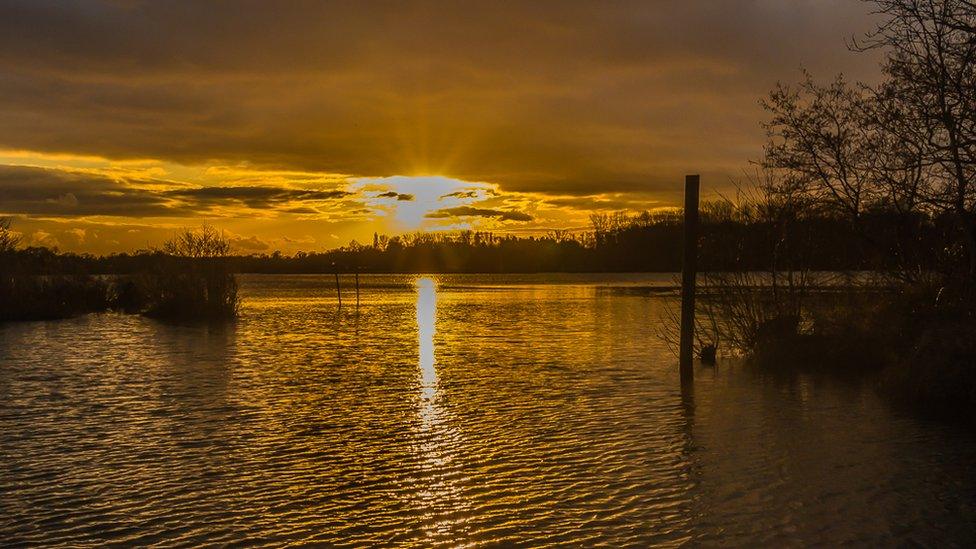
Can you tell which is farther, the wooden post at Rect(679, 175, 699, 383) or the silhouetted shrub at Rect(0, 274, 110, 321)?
the silhouetted shrub at Rect(0, 274, 110, 321)

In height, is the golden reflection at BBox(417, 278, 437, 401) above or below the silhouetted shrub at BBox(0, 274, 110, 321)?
below

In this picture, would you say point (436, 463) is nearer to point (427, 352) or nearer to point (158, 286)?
point (427, 352)

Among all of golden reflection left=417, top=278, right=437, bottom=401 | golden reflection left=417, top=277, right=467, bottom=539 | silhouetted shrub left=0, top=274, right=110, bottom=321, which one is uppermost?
silhouetted shrub left=0, top=274, right=110, bottom=321

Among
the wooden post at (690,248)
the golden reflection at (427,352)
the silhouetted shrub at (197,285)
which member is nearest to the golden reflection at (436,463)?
the golden reflection at (427,352)

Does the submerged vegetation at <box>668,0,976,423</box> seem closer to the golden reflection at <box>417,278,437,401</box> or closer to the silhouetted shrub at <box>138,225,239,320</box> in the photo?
the golden reflection at <box>417,278,437,401</box>

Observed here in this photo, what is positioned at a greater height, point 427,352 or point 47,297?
point 47,297

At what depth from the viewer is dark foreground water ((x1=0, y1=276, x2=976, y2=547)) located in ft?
32.4

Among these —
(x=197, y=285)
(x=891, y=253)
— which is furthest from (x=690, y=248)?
(x=197, y=285)

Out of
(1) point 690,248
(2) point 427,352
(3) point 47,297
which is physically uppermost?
(1) point 690,248

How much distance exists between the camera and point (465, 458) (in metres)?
13.6

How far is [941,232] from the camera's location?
2048 centimetres

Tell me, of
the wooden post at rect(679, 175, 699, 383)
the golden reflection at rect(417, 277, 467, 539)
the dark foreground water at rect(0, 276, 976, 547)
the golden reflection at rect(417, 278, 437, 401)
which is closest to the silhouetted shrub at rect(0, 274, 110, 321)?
the golden reflection at rect(417, 278, 437, 401)

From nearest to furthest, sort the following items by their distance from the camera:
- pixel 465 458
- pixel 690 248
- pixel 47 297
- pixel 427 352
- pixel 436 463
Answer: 1. pixel 436 463
2. pixel 465 458
3. pixel 690 248
4. pixel 427 352
5. pixel 47 297

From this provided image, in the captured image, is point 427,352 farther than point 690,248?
Yes
